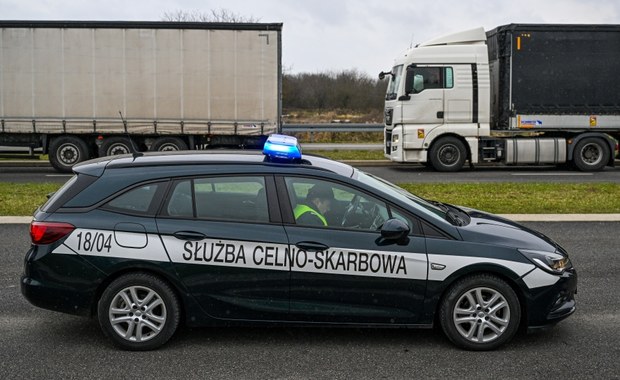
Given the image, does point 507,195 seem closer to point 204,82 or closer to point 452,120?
point 452,120

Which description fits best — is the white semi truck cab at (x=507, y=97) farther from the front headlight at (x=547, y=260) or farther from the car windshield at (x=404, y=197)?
the front headlight at (x=547, y=260)

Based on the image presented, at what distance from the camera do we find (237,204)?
5305 mm

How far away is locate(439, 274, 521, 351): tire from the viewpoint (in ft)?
16.9

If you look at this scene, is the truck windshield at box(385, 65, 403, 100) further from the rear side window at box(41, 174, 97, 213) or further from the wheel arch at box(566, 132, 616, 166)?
the rear side window at box(41, 174, 97, 213)

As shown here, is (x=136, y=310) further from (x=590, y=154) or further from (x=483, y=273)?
(x=590, y=154)

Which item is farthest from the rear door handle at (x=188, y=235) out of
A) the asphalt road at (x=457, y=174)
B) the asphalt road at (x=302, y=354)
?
the asphalt road at (x=457, y=174)

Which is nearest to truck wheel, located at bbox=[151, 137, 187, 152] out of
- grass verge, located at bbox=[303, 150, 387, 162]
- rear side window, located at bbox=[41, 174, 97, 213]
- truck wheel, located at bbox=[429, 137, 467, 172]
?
grass verge, located at bbox=[303, 150, 387, 162]

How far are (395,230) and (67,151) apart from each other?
16161 millimetres

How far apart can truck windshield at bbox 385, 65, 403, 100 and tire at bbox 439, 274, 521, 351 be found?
14063mm

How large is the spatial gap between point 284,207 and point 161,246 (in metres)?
0.87

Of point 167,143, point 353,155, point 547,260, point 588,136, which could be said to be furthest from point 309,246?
point 353,155

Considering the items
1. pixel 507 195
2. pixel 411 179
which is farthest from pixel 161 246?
pixel 411 179

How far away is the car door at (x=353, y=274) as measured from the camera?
5.13m

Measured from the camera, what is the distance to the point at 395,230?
16.7ft
